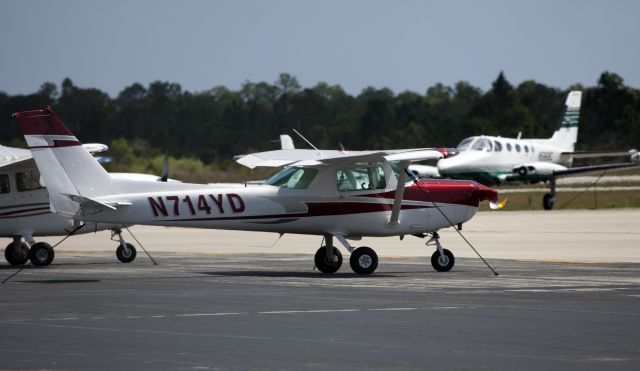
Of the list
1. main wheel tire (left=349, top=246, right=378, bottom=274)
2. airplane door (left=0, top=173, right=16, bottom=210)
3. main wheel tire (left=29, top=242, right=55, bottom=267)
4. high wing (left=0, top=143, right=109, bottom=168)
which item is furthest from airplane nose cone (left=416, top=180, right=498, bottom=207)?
airplane door (left=0, top=173, right=16, bottom=210)

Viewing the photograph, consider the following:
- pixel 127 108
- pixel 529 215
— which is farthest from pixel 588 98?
pixel 529 215

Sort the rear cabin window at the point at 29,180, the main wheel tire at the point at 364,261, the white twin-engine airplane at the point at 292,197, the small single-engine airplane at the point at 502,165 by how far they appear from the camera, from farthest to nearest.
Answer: the small single-engine airplane at the point at 502,165, the rear cabin window at the point at 29,180, the main wheel tire at the point at 364,261, the white twin-engine airplane at the point at 292,197

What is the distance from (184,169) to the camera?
230 feet

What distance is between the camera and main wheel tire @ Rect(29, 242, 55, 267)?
78.3 ft

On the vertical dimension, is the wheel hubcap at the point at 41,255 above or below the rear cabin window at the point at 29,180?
below

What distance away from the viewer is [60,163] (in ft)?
65.6

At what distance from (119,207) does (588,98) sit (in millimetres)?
97832

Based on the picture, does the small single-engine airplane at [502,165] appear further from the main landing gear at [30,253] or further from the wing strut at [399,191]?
the wing strut at [399,191]

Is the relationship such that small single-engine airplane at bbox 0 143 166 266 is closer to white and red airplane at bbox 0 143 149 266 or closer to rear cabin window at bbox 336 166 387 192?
white and red airplane at bbox 0 143 149 266

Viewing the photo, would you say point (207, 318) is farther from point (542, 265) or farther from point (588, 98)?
point (588, 98)

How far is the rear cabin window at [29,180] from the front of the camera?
2386 centimetres

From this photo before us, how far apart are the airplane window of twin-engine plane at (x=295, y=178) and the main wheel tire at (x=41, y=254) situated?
18.0ft

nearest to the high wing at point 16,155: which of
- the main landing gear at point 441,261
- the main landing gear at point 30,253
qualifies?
the main landing gear at point 30,253

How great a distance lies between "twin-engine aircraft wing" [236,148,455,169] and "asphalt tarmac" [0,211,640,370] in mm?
1898
